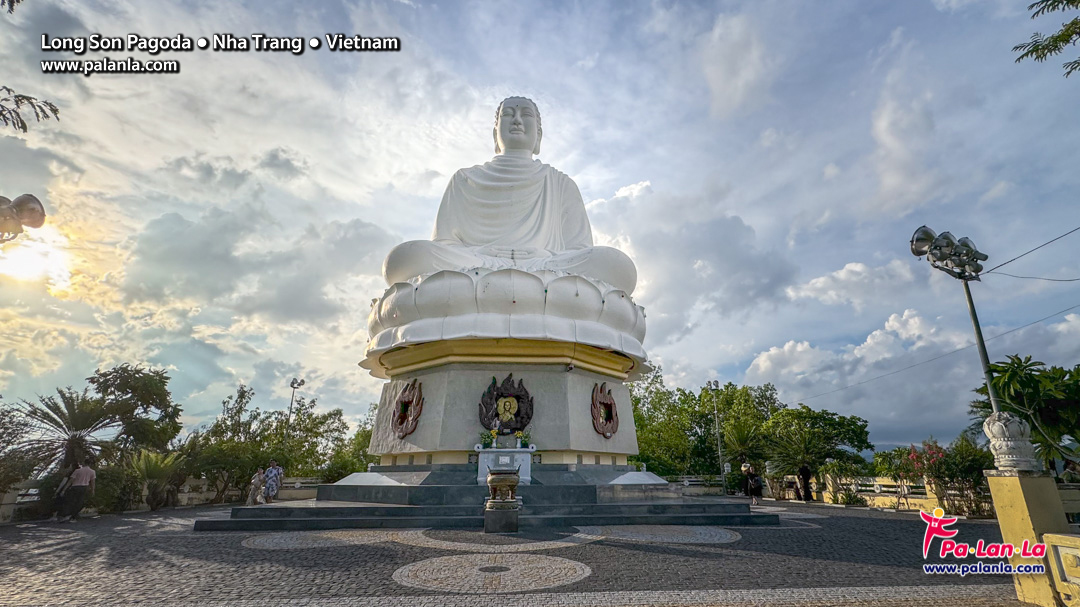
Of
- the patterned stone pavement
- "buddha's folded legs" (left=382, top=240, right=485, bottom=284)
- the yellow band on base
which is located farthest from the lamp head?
"buddha's folded legs" (left=382, top=240, right=485, bottom=284)

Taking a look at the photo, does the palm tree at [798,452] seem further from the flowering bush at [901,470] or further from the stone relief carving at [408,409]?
the stone relief carving at [408,409]

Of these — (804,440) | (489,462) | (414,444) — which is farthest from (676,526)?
(804,440)

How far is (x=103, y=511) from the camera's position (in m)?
14.7

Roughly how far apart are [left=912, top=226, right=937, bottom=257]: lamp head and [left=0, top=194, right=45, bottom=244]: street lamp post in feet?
38.1

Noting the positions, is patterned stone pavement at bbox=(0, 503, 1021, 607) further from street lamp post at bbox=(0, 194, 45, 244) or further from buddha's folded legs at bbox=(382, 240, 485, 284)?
buddha's folded legs at bbox=(382, 240, 485, 284)

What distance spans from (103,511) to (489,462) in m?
11.2

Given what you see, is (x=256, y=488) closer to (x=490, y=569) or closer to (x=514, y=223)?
(x=514, y=223)

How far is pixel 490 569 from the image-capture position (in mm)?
6070

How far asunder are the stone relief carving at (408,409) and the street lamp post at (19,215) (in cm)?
842

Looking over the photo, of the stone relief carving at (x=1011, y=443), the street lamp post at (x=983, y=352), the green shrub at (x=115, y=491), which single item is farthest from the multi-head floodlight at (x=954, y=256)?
the green shrub at (x=115, y=491)

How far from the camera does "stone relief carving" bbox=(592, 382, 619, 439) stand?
14.3 meters

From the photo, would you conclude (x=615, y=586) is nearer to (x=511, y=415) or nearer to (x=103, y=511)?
(x=511, y=415)

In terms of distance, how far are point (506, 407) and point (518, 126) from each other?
34.9 ft

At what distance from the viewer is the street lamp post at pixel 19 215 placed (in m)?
7.25
